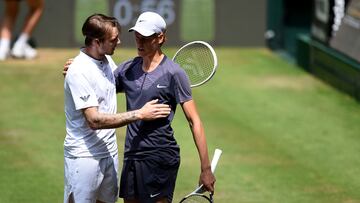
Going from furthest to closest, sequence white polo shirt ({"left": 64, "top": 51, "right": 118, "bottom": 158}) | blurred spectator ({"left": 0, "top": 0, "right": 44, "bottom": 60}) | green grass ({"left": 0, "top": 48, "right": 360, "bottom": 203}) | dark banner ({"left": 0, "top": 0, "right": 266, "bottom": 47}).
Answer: dark banner ({"left": 0, "top": 0, "right": 266, "bottom": 47}) < blurred spectator ({"left": 0, "top": 0, "right": 44, "bottom": 60}) < green grass ({"left": 0, "top": 48, "right": 360, "bottom": 203}) < white polo shirt ({"left": 64, "top": 51, "right": 118, "bottom": 158})

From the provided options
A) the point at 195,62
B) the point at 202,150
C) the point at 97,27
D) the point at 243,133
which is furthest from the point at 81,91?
the point at 243,133

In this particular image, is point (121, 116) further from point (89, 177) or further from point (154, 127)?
point (89, 177)

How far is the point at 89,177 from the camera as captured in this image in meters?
6.53

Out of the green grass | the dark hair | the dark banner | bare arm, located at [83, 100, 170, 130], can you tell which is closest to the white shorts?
bare arm, located at [83, 100, 170, 130]

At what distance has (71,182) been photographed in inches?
259

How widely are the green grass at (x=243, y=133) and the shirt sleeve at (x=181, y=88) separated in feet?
8.06

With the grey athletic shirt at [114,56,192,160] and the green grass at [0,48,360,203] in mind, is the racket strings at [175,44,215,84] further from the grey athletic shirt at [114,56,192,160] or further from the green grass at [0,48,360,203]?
the green grass at [0,48,360,203]

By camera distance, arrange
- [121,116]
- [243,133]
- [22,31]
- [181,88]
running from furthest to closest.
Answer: [22,31], [243,133], [181,88], [121,116]

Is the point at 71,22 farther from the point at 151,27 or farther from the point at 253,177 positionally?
the point at 151,27

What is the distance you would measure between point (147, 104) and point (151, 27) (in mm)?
524

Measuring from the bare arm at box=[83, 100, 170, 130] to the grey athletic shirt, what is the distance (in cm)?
17

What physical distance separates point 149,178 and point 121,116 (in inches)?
21.2

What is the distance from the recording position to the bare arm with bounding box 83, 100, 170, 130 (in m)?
6.29

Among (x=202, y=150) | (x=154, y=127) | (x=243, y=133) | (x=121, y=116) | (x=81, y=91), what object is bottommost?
(x=243, y=133)
